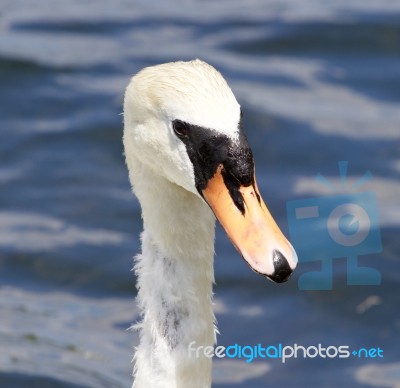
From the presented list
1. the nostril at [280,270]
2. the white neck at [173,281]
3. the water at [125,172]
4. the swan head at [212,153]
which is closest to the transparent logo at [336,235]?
the water at [125,172]

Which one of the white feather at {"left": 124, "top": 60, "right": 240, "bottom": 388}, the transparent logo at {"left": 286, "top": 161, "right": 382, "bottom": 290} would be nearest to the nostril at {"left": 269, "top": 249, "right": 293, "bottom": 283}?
the white feather at {"left": 124, "top": 60, "right": 240, "bottom": 388}

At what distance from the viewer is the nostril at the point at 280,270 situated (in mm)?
3980

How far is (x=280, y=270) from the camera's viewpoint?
399 cm

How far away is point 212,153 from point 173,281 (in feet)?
2.04

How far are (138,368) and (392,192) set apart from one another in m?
3.88

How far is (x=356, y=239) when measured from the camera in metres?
7.75

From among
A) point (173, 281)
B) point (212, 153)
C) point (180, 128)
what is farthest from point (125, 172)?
point (212, 153)

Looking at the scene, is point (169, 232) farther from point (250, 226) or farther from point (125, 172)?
point (125, 172)

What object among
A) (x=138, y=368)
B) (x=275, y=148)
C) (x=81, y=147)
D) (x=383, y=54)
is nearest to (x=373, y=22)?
(x=383, y=54)

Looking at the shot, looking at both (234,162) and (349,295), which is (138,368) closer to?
(234,162)

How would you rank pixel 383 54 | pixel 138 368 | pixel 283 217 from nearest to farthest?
pixel 138 368, pixel 283 217, pixel 383 54

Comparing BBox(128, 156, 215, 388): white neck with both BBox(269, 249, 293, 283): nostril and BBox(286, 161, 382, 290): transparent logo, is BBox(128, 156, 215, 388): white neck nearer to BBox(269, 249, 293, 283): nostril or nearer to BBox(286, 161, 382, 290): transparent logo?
BBox(269, 249, 293, 283): nostril

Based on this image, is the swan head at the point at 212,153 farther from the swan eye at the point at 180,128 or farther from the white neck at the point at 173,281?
the white neck at the point at 173,281

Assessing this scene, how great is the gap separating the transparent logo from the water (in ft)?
0.21
